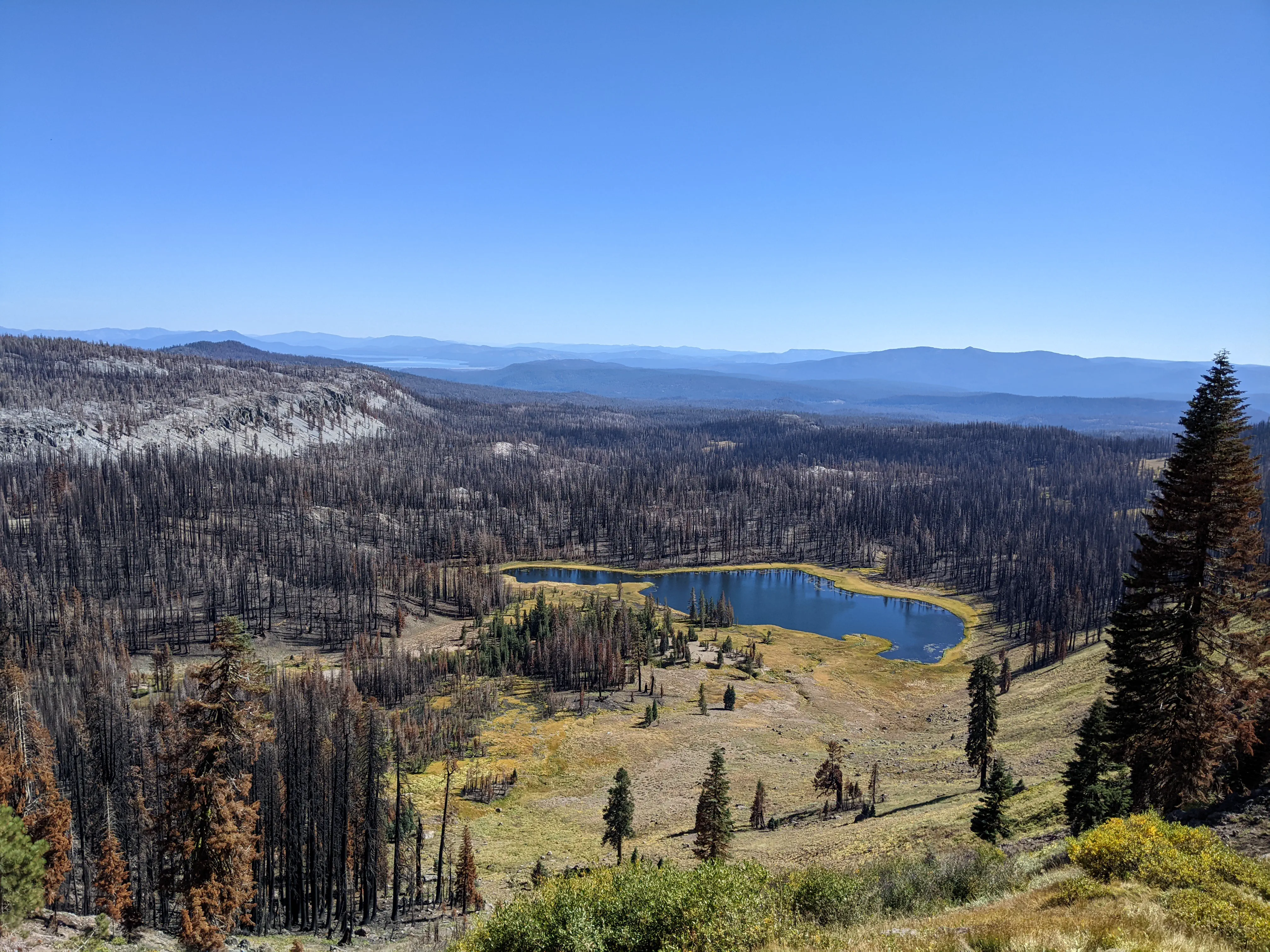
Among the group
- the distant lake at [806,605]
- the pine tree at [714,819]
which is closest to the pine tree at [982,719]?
the pine tree at [714,819]

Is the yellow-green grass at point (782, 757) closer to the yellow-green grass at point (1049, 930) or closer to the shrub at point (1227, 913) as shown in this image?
the yellow-green grass at point (1049, 930)

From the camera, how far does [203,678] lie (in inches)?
1099

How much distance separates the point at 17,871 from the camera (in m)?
29.3

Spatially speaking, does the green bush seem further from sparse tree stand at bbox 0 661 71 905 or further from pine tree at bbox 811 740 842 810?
pine tree at bbox 811 740 842 810

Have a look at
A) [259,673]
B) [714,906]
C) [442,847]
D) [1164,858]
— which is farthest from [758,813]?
[259,673]

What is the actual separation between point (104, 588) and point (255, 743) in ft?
480

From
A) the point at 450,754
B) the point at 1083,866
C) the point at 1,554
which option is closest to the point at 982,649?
the point at 450,754

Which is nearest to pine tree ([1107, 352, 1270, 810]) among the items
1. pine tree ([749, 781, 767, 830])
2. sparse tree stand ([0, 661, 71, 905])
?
pine tree ([749, 781, 767, 830])

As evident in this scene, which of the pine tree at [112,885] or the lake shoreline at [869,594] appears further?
the lake shoreline at [869,594]

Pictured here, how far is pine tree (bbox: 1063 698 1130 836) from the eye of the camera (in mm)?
34344

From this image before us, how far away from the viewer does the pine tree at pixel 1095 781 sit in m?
34.3

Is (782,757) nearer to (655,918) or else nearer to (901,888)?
(901,888)

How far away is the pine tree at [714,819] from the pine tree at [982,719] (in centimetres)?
2458

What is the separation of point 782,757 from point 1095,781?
1923 inches
